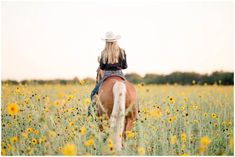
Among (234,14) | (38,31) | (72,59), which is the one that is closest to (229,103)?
(234,14)

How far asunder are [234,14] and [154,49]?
1.15 m

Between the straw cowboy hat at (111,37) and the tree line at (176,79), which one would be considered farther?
the tree line at (176,79)

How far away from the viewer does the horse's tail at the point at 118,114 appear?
4.42 m

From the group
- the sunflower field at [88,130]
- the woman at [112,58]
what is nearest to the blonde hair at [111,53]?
the woman at [112,58]

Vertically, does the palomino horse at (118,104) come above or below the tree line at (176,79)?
below

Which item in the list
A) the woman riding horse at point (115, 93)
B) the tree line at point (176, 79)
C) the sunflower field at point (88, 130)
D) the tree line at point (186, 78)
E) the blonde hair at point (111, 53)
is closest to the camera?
the sunflower field at point (88, 130)

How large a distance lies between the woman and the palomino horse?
17 centimetres

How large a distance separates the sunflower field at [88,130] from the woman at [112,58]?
32cm

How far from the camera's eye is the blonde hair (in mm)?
5035

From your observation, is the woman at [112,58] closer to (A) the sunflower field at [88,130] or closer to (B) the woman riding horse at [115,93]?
(B) the woman riding horse at [115,93]

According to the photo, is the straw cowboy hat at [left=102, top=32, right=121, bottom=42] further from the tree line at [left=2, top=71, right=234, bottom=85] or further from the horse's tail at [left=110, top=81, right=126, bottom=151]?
the tree line at [left=2, top=71, right=234, bottom=85]

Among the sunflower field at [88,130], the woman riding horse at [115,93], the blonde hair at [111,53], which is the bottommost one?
the sunflower field at [88,130]

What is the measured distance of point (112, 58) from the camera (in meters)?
5.05

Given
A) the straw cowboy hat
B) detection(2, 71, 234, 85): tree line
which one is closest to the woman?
the straw cowboy hat
